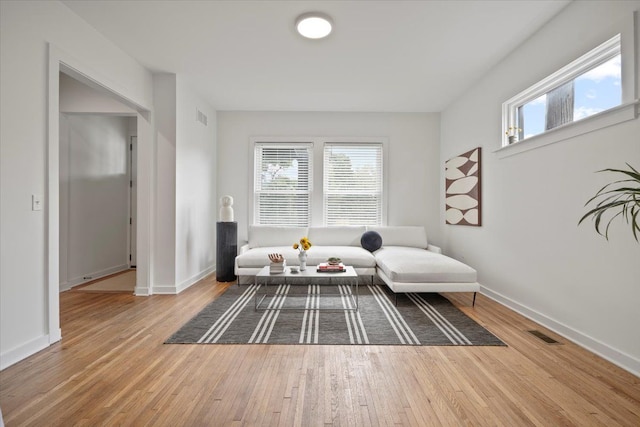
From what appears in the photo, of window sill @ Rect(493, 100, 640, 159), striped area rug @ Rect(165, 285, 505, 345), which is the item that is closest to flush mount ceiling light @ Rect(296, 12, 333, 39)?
window sill @ Rect(493, 100, 640, 159)

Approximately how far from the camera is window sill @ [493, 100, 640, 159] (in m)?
2.03

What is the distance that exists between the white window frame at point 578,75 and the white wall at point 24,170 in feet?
13.3

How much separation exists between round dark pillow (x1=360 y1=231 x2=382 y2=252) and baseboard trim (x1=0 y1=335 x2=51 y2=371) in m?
3.63

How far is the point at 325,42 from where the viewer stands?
310cm

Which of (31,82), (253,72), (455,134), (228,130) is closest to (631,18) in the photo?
(455,134)

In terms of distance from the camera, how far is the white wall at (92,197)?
4148 millimetres

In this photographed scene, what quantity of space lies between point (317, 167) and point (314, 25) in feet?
8.92

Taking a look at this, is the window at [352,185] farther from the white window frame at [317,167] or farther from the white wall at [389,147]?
the white wall at [389,147]

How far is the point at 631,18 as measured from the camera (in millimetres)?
2021

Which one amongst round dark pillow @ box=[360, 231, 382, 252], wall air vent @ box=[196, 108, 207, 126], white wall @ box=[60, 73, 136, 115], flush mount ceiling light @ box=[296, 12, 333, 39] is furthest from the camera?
round dark pillow @ box=[360, 231, 382, 252]

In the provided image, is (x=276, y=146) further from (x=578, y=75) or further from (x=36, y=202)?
(x=578, y=75)

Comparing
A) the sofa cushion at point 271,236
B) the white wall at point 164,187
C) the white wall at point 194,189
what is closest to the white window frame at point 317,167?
the sofa cushion at point 271,236

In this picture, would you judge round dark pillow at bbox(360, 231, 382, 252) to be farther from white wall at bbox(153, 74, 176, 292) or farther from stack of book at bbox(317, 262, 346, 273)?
white wall at bbox(153, 74, 176, 292)

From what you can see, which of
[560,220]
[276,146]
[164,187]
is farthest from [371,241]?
[164,187]
